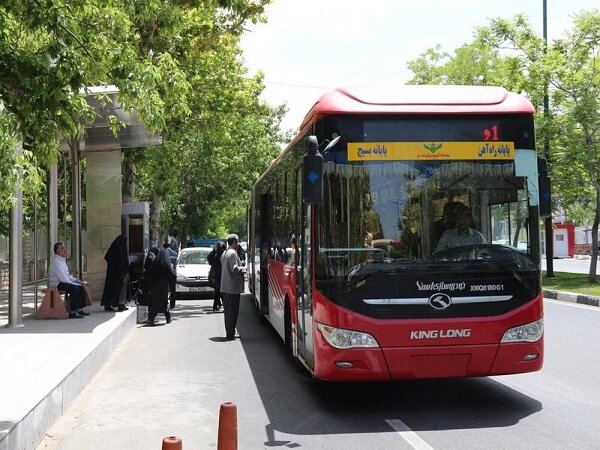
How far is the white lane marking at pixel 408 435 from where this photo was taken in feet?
17.3

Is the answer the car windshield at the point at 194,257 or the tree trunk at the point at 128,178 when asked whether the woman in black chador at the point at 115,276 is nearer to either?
the car windshield at the point at 194,257

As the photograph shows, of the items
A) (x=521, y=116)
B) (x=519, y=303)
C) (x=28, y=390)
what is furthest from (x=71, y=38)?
(x=519, y=303)

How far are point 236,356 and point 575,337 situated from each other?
580 centimetres

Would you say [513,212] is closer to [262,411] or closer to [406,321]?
[406,321]

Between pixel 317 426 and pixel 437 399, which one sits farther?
pixel 437 399

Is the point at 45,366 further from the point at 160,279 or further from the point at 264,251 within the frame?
the point at 160,279

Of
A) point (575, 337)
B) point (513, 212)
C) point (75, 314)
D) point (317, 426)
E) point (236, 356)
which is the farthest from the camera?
point (75, 314)

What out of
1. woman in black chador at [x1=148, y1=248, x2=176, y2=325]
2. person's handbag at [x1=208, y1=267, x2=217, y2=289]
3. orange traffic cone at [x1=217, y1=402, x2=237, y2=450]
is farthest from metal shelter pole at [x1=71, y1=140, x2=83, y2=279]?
orange traffic cone at [x1=217, y1=402, x2=237, y2=450]

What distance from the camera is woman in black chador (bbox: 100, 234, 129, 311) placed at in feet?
46.1

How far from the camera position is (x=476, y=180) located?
6297mm

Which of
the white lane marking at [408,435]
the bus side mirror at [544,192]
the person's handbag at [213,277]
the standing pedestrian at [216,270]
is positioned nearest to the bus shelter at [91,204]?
the person's handbag at [213,277]

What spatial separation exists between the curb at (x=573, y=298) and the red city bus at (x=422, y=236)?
483 inches

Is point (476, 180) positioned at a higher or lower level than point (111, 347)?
higher

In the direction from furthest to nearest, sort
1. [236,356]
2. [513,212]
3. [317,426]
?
[236,356], [513,212], [317,426]
